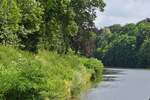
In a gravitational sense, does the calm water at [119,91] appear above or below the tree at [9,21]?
below

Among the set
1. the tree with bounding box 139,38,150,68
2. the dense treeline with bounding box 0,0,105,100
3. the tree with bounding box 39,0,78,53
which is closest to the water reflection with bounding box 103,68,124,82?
the dense treeline with bounding box 0,0,105,100

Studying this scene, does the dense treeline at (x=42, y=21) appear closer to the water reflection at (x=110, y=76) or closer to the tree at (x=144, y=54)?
the water reflection at (x=110, y=76)

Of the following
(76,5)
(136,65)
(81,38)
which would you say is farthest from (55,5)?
(136,65)

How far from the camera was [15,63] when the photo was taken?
27344 millimetres

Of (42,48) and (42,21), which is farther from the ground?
(42,21)

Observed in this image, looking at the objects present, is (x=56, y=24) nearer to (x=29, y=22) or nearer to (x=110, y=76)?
(x=29, y=22)

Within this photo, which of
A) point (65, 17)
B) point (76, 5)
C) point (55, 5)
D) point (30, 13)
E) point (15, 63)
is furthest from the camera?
point (76, 5)

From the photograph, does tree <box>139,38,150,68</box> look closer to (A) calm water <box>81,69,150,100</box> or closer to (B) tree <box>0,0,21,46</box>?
(A) calm water <box>81,69,150,100</box>

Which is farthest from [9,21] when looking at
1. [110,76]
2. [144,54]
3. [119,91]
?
[144,54]

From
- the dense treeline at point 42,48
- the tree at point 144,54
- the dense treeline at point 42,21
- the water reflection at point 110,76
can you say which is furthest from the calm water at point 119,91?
the tree at point 144,54

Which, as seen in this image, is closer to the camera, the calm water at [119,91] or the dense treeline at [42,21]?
the dense treeline at [42,21]

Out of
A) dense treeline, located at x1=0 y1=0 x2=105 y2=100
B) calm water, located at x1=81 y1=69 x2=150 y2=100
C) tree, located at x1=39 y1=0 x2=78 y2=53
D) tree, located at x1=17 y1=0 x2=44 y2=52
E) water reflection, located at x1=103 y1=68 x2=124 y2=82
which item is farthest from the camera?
water reflection, located at x1=103 y1=68 x2=124 y2=82

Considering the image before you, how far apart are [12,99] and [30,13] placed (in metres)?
22.6

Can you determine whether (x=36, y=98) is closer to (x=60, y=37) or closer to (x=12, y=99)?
(x=12, y=99)
